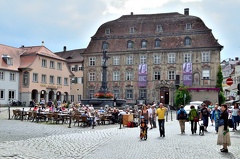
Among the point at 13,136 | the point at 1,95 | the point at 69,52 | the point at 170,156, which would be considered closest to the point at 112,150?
the point at 170,156

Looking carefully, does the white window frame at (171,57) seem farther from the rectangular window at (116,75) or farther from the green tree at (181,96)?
the rectangular window at (116,75)

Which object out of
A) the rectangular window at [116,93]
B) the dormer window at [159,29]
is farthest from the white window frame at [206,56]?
the rectangular window at [116,93]

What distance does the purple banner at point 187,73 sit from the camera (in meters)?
58.7

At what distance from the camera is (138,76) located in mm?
62188

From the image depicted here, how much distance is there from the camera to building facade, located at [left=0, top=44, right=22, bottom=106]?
53.8 meters

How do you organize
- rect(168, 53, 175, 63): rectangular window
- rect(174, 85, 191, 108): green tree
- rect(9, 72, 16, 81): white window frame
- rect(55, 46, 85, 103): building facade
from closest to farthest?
rect(9, 72, 16, 81): white window frame → rect(174, 85, 191, 108): green tree → rect(168, 53, 175, 63): rectangular window → rect(55, 46, 85, 103): building facade

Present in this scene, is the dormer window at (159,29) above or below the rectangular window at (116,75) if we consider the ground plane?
above

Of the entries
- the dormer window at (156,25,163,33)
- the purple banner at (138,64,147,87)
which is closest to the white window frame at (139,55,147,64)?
the purple banner at (138,64,147,87)

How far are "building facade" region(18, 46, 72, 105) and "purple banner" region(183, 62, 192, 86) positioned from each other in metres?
21.5

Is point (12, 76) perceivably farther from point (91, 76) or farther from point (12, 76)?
point (91, 76)

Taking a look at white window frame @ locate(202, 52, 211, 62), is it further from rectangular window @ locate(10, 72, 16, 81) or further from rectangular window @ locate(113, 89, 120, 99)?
rectangular window @ locate(10, 72, 16, 81)

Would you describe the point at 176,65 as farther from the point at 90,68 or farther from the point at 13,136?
the point at 13,136

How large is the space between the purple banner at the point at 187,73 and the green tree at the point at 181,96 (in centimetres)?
194

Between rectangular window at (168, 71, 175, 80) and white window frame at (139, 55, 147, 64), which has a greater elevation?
white window frame at (139, 55, 147, 64)
